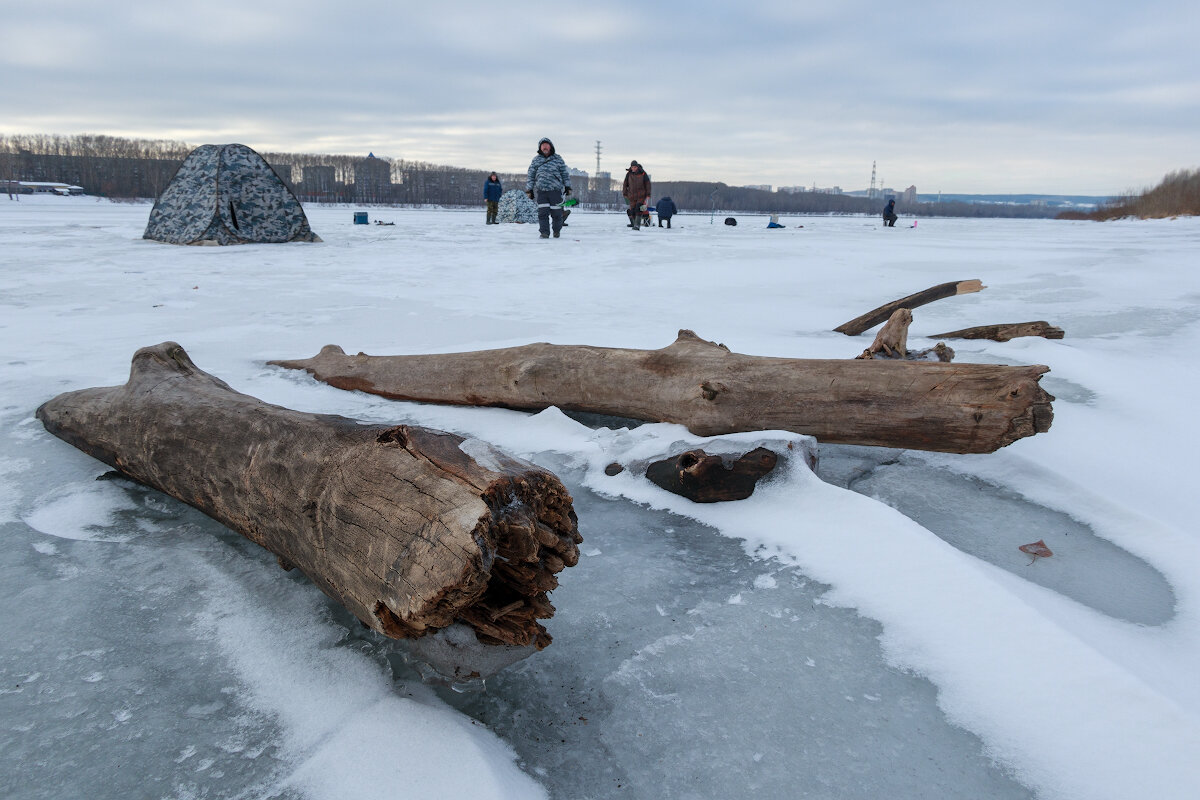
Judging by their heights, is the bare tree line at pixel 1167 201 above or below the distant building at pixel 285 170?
below

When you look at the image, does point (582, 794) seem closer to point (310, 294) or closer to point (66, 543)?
point (66, 543)

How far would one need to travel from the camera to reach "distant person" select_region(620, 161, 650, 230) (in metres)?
18.0

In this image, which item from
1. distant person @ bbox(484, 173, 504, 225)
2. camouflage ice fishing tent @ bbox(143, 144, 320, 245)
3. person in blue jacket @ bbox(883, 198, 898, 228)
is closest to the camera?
camouflage ice fishing tent @ bbox(143, 144, 320, 245)

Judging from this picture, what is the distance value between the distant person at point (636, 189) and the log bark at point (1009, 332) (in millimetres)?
13938

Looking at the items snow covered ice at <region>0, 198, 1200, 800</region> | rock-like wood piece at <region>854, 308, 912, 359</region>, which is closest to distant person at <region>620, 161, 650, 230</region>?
rock-like wood piece at <region>854, 308, 912, 359</region>

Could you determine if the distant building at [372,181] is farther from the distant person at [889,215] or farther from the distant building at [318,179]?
the distant person at [889,215]

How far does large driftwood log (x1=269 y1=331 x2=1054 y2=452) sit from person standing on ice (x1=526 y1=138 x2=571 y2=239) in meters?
10.9

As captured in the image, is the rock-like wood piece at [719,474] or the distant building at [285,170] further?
the distant building at [285,170]

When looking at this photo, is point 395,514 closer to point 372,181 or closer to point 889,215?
point 889,215

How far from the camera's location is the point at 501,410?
350 cm

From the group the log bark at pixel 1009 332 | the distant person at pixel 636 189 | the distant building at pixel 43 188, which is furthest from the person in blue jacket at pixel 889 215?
the distant building at pixel 43 188

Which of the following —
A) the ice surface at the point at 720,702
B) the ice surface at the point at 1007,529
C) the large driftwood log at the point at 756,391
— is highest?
the large driftwood log at the point at 756,391

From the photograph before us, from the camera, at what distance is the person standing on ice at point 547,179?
1371cm

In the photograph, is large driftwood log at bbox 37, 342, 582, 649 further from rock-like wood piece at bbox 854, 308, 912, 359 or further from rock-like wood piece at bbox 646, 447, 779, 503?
rock-like wood piece at bbox 854, 308, 912, 359
